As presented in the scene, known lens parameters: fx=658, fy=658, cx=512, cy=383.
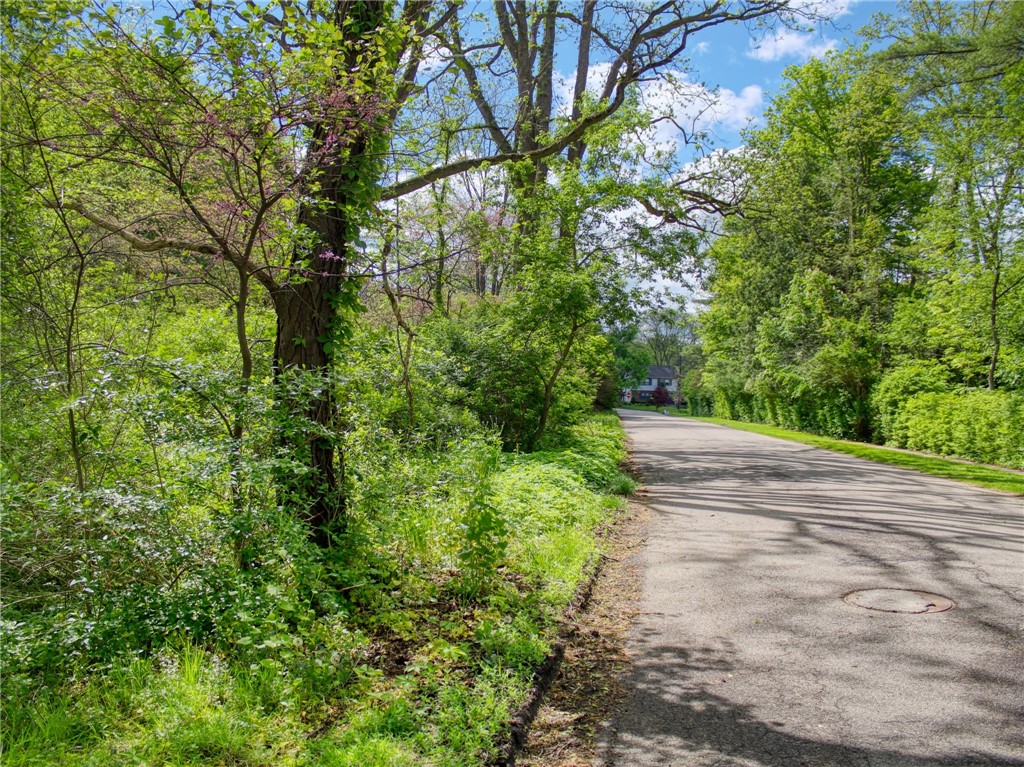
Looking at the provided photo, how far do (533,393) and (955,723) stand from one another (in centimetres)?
1116

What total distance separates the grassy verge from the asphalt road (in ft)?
2.75

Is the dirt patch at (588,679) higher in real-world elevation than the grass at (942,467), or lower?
lower

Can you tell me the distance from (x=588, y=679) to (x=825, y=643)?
69.8 inches

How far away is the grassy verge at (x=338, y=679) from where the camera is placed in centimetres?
294

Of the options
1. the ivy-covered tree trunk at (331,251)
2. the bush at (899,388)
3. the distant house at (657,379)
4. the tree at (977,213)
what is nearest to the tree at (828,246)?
the bush at (899,388)

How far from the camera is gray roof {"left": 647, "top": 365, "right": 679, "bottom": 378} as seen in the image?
12088 cm

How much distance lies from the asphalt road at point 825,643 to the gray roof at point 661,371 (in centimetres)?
11258

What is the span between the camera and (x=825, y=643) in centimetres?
471

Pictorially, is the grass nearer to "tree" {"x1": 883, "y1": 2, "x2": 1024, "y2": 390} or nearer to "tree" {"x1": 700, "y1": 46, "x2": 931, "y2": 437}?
"tree" {"x1": 883, "y1": 2, "x2": 1024, "y2": 390}

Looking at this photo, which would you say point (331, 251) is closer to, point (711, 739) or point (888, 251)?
point (711, 739)

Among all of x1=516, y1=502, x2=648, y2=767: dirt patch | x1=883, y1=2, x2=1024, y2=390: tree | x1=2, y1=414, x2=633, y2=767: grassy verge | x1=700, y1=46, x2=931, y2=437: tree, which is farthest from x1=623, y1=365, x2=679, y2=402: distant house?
x1=2, y1=414, x2=633, y2=767: grassy verge

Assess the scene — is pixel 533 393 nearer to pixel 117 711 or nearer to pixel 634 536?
pixel 634 536

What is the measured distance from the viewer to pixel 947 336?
747 inches

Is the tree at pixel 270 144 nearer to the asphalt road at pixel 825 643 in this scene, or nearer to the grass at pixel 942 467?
the asphalt road at pixel 825 643
